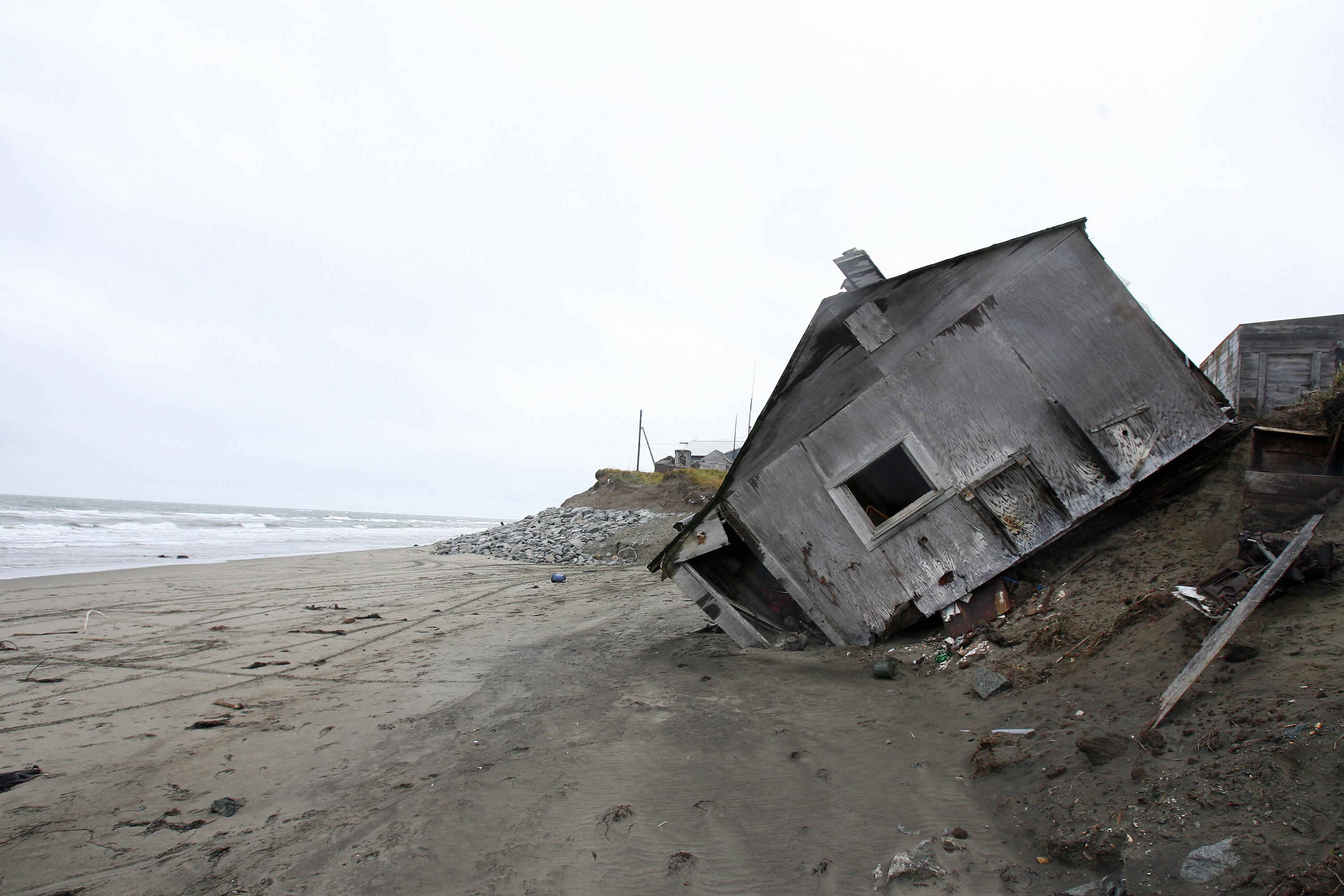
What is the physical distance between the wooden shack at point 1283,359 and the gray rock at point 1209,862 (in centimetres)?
930

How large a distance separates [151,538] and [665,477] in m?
23.6

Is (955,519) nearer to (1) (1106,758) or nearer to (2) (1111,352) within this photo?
(2) (1111,352)

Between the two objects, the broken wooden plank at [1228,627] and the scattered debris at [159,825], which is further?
the scattered debris at [159,825]

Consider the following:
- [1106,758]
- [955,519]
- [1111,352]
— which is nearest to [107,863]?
[1106,758]

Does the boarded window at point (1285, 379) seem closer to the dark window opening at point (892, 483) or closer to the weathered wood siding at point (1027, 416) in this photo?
the weathered wood siding at point (1027, 416)

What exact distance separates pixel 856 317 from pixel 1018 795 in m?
5.45

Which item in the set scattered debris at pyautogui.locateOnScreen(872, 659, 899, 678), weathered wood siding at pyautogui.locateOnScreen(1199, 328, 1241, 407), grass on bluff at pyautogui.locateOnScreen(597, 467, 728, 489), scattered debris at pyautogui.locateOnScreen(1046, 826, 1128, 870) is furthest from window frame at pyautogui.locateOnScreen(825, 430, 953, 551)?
grass on bluff at pyautogui.locateOnScreen(597, 467, 728, 489)

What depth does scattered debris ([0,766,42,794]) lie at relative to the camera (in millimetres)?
4574

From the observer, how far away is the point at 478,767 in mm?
4684

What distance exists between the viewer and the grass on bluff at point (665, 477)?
105 feet

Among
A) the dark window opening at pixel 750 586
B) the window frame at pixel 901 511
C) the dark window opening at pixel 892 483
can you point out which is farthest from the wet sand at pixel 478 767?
the dark window opening at pixel 892 483

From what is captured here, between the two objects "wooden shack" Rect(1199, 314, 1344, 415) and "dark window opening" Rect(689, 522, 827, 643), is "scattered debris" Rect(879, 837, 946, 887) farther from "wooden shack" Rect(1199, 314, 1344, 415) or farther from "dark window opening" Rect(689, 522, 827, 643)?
"wooden shack" Rect(1199, 314, 1344, 415)

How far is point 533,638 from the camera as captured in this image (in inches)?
379

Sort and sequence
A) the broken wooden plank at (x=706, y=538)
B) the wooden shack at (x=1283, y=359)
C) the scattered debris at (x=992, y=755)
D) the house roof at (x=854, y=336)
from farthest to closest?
the wooden shack at (x=1283, y=359) → the broken wooden plank at (x=706, y=538) → the house roof at (x=854, y=336) → the scattered debris at (x=992, y=755)
